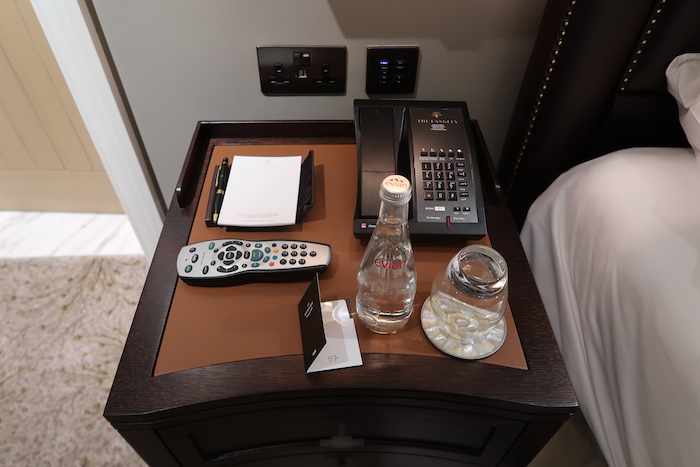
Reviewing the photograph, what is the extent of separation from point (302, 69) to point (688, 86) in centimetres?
60

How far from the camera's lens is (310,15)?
2.46 feet

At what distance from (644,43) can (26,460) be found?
1.46 metres

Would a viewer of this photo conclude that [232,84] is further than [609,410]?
Yes

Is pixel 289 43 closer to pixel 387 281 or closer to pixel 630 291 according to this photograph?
pixel 387 281

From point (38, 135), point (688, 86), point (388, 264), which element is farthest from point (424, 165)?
point (38, 135)

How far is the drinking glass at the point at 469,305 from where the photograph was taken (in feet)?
1.66

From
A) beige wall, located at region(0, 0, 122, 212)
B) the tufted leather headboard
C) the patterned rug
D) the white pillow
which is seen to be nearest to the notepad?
the tufted leather headboard

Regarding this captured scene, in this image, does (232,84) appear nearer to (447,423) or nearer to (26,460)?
(447,423)

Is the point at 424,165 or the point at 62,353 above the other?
the point at 424,165

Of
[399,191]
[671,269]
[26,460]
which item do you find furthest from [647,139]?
[26,460]

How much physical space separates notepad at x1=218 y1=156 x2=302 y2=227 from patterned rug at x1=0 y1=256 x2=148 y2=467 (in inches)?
28.9

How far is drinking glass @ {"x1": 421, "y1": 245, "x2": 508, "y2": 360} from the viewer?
51 centimetres

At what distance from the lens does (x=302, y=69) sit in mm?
812

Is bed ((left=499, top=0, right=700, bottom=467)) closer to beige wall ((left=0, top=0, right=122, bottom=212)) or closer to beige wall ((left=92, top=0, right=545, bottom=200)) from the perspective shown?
beige wall ((left=92, top=0, right=545, bottom=200))
